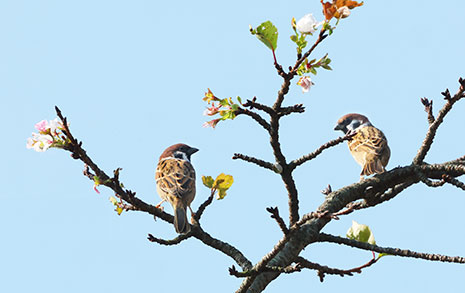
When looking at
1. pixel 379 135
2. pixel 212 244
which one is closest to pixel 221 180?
pixel 212 244

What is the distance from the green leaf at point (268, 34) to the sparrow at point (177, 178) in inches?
70.5

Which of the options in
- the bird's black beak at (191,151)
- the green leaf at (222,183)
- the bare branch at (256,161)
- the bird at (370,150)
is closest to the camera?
the bare branch at (256,161)

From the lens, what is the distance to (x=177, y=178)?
659cm

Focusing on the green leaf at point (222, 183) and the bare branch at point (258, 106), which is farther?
the green leaf at point (222, 183)

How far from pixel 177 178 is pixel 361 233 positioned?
2.42 meters

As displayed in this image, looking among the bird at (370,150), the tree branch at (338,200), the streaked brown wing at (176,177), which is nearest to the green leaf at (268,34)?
the tree branch at (338,200)

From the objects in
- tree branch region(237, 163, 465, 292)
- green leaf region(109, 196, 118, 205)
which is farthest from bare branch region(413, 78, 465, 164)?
green leaf region(109, 196, 118, 205)

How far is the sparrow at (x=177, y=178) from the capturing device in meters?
5.88

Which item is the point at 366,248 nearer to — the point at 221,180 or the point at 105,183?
the point at 221,180

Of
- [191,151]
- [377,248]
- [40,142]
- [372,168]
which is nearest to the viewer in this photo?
[40,142]

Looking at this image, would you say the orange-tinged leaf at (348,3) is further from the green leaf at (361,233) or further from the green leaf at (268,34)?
the green leaf at (361,233)

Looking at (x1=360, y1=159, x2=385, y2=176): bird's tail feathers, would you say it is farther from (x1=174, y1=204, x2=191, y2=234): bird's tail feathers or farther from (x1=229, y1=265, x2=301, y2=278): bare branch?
(x1=229, y1=265, x2=301, y2=278): bare branch

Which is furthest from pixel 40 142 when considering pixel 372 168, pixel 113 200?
pixel 372 168

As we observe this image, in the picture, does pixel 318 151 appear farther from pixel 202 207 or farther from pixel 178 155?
pixel 178 155
